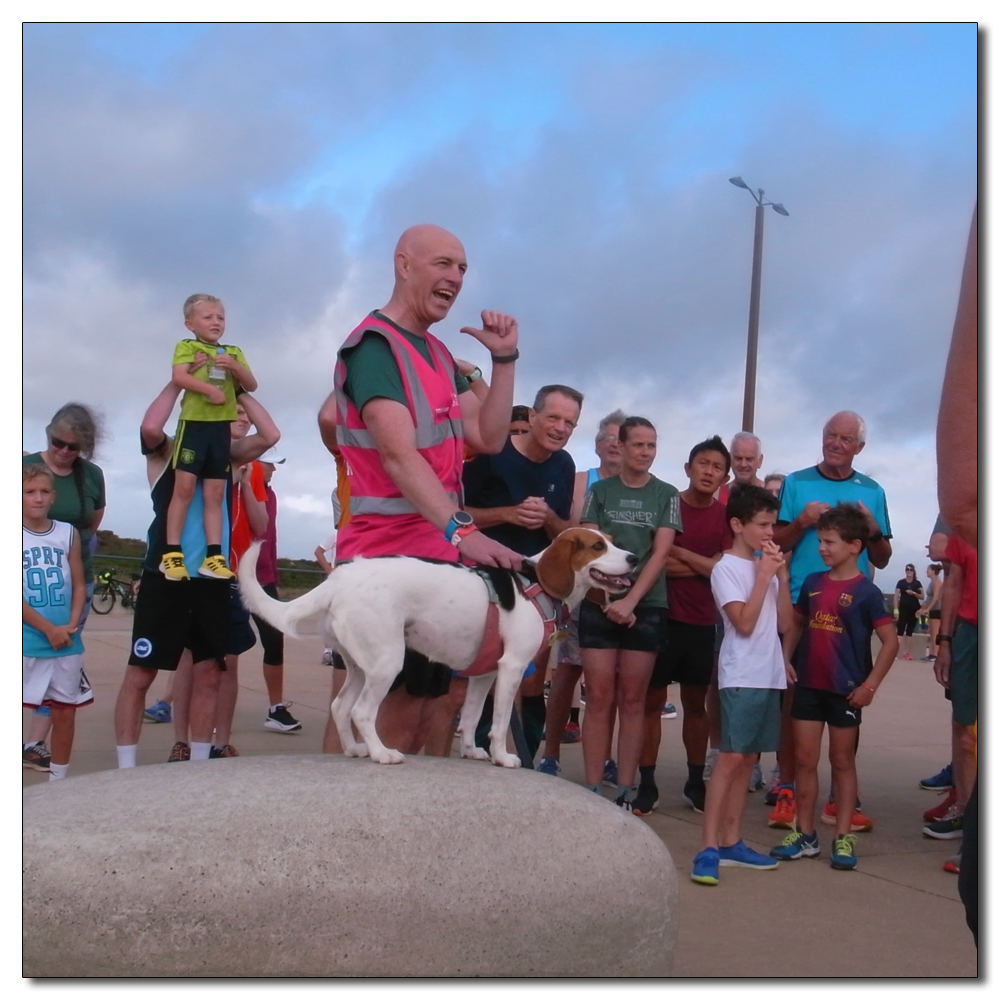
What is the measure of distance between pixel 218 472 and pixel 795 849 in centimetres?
366

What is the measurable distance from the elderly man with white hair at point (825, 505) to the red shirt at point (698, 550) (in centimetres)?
34

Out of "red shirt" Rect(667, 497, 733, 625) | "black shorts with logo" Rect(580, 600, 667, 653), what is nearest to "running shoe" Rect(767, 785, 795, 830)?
"red shirt" Rect(667, 497, 733, 625)

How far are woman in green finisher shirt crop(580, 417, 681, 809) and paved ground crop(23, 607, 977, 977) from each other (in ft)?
1.83

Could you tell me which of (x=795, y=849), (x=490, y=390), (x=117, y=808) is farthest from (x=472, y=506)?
(x=117, y=808)

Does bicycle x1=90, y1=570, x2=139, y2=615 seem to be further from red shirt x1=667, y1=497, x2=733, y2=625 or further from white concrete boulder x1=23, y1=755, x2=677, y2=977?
white concrete boulder x1=23, y1=755, x2=677, y2=977

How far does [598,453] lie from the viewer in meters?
8.48

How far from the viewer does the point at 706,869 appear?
498 centimetres

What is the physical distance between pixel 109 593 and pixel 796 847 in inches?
680

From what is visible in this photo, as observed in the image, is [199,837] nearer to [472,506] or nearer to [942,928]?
[472,506]

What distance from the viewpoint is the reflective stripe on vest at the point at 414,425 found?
377cm

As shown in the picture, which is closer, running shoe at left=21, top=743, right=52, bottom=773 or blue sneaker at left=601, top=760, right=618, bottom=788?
running shoe at left=21, top=743, right=52, bottom=773

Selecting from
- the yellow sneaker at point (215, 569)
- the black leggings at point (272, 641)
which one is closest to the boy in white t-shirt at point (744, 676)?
the yellow sneaker at point (215, 569)

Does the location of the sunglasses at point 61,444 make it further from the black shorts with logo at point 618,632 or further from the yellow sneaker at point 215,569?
the black shorts with logo at point 618,632

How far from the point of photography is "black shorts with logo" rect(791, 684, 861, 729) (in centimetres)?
562
